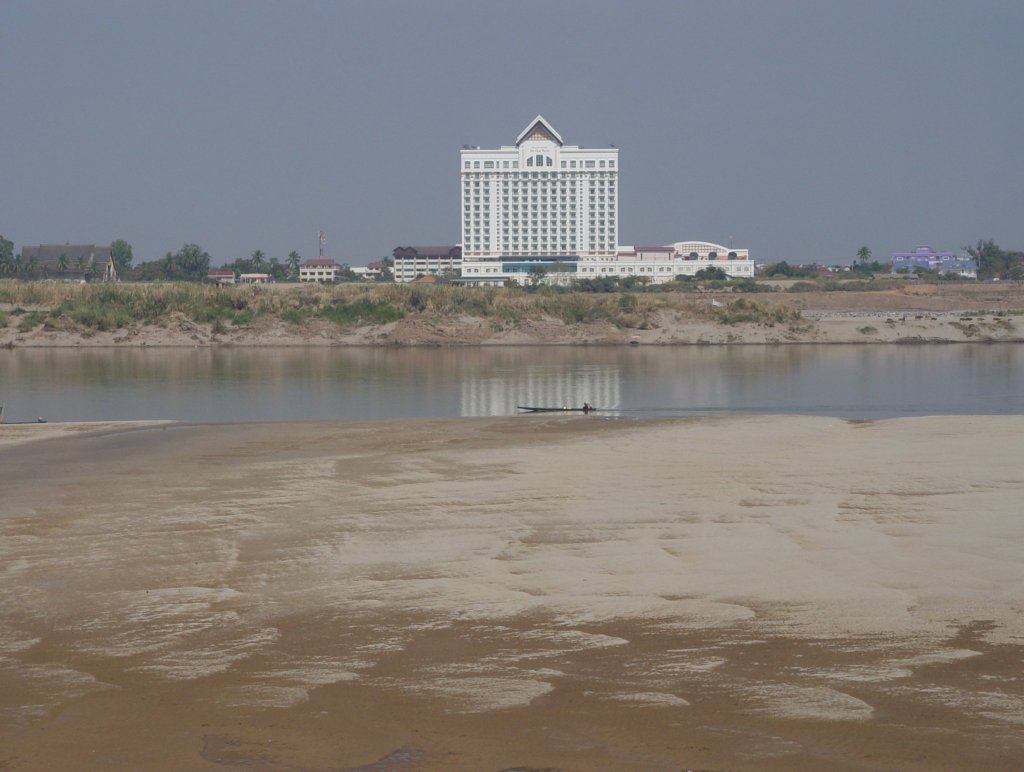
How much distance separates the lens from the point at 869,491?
13078mm

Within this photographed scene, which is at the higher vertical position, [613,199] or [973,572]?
[613,199]

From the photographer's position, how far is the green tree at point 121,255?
5212 inches

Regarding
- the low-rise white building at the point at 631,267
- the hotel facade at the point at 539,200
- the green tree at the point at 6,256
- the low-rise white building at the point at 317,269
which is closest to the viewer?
the green tree at the point at 6,256

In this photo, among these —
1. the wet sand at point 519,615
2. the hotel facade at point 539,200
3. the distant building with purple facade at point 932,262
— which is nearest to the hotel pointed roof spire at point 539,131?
the hotel facade at point 539,200

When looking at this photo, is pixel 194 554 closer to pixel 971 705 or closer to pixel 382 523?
pixel 382 523

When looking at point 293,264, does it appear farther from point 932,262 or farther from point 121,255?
point 932,262

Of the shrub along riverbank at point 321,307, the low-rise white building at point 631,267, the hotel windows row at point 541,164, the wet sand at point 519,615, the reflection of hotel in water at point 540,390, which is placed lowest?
the wet sand at point 519,615

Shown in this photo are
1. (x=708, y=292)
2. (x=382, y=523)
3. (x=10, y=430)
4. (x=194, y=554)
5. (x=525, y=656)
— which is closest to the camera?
(x=525, y=656)

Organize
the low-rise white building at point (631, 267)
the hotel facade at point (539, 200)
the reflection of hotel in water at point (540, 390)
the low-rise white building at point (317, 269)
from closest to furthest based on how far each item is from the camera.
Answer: the reflection of hotel in water at point (540, 390) → the low-rise white building at point (631, 267) → the low-rise white building at point (317, 269) → the hotel facade at point (539, 200)

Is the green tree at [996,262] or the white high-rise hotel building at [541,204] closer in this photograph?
the green tree at [996,262]

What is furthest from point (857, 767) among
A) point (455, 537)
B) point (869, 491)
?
point (869, 491)

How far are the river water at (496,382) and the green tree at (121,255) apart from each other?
8962cm

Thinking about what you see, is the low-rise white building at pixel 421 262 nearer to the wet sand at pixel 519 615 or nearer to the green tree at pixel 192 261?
the green tree at pixel 192 261

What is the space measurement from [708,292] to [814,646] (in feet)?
265
